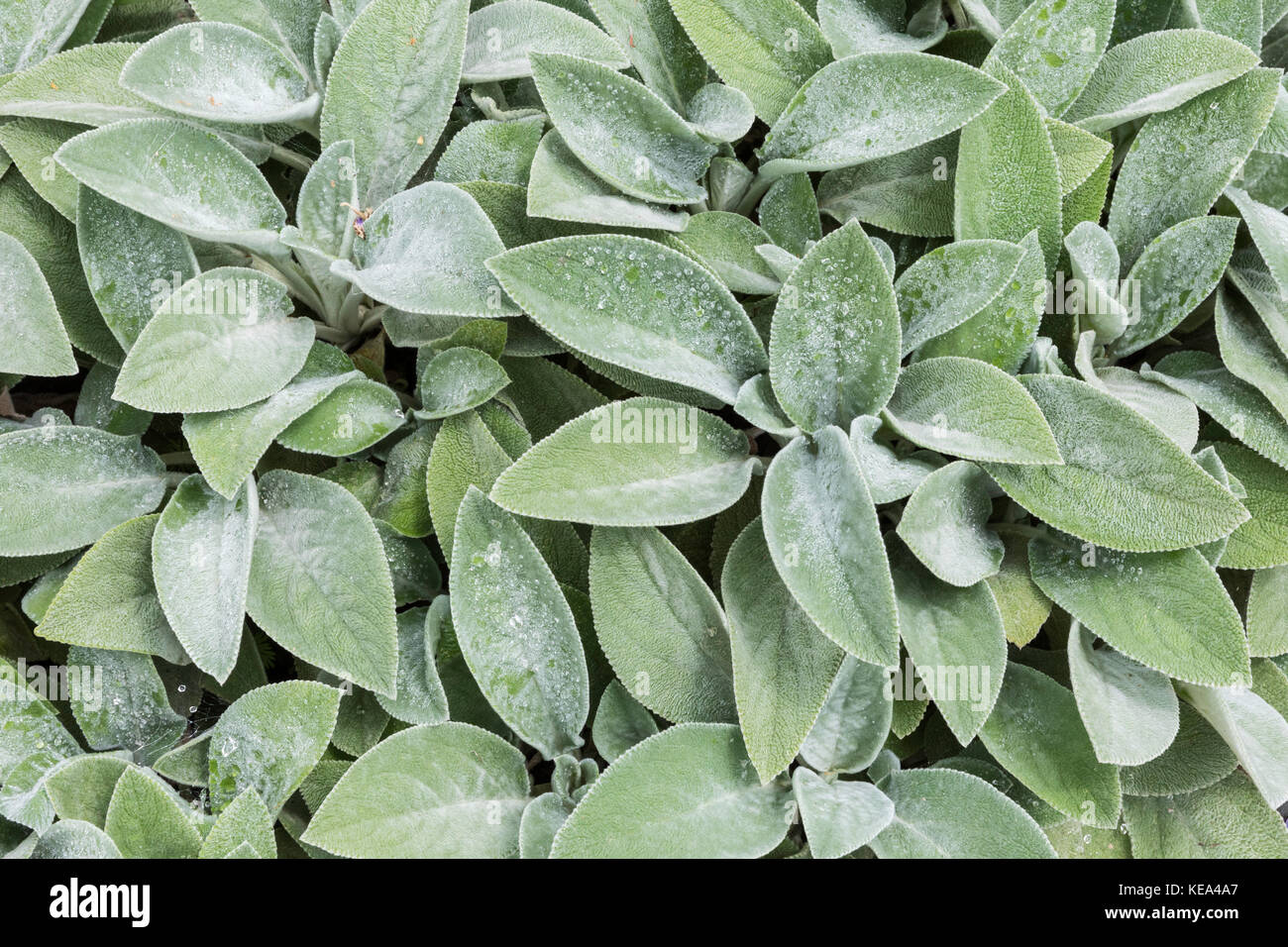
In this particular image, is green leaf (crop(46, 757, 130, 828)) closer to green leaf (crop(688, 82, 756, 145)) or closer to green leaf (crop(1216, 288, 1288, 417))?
green leaf (crop(688, 82, 756, 145))

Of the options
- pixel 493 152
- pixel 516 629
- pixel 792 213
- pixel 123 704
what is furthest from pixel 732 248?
pixel 123 704

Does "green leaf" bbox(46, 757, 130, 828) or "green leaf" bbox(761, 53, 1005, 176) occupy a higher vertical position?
"green leaf" bbox(761, 53, 1005, 176)

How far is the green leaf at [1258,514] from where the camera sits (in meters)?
1.24

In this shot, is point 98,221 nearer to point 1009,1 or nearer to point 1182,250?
point 1009,1

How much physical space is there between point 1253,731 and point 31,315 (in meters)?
1.46

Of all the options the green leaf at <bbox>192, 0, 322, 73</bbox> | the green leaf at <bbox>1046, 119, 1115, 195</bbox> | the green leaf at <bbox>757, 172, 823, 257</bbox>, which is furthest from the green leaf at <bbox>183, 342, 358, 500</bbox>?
the green leaf at <bbox>1046, 119, 1115, 195</bbox>

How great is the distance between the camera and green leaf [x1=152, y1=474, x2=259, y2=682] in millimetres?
1118

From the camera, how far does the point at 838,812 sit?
113 cm

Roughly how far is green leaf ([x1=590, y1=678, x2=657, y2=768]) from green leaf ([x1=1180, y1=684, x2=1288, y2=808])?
635mm


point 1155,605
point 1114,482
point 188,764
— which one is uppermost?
point 1114,482

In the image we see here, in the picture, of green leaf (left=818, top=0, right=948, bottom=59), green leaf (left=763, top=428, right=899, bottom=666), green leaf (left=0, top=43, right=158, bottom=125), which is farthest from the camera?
green leaf (left=818, top=0, right=948, bottom=59)

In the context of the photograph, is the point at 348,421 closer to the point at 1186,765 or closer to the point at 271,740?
the point at 271,740
